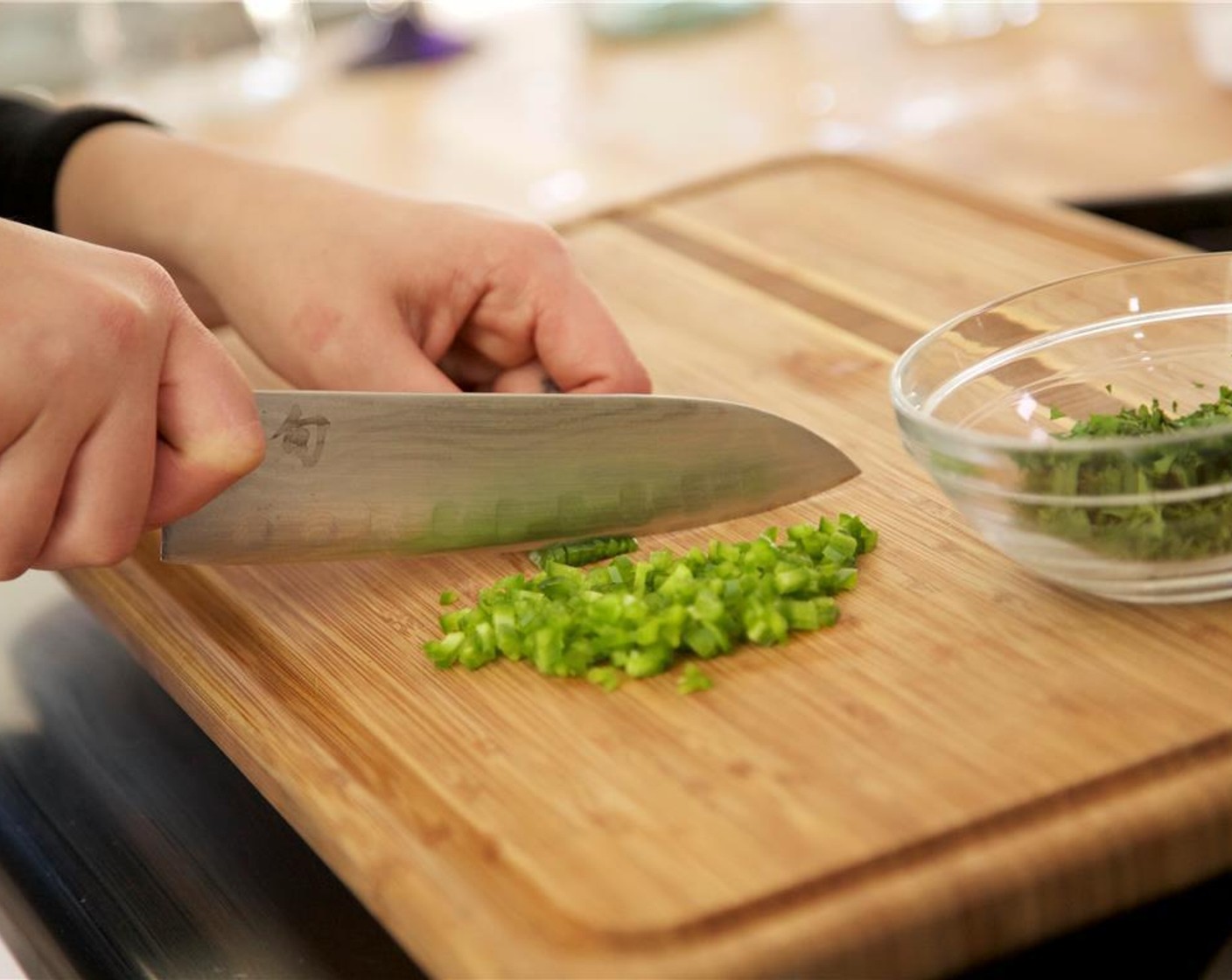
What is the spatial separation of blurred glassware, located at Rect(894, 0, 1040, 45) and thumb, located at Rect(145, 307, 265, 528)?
7.05 feet

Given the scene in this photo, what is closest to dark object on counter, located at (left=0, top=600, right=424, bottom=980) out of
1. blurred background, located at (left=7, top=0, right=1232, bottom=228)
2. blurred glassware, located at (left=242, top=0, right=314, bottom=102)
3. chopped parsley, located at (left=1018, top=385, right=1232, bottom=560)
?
chopped parsley, located at (left=1018, top=385, right=1232, bottom=560)

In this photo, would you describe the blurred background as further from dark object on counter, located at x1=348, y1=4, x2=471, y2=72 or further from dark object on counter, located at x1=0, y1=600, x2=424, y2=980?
dark object on counter, located at x1=0, y1=600, x2=424, y2=980

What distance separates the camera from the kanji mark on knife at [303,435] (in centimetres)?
103

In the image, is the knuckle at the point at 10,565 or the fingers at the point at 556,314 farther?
the fingers at the point at 556,314

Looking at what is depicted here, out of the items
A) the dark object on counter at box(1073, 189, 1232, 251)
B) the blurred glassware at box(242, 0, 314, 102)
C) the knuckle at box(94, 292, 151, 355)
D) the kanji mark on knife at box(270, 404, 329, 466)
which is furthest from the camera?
the blurred glassware at box(242, 0, 314, 102)

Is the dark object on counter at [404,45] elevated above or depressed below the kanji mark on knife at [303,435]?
below

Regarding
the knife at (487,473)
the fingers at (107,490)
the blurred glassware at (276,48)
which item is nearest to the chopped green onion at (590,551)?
the knife at (487,473)

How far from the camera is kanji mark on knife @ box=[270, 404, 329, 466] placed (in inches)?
40.6

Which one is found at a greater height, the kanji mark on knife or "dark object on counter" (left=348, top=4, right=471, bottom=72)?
the kanji mark on knife

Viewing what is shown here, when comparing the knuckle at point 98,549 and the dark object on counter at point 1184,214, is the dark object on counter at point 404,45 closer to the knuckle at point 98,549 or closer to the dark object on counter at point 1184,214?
the dark object on counter at point 1184,214

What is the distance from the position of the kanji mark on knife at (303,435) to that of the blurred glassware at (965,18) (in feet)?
6.75

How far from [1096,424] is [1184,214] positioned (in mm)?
928

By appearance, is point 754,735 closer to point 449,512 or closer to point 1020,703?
point 1020,703

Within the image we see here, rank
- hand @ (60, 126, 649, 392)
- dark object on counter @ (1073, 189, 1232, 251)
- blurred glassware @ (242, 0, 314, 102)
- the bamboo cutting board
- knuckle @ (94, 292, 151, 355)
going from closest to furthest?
the bamboo cutting board
knuckle @ (94, 292, 151, 355)
hand @ (60, 126, 649, 392)
dark object on counter @ (1073, 189, 1232, 251)
blurred glassware @ (242, 0, 314, 102)
